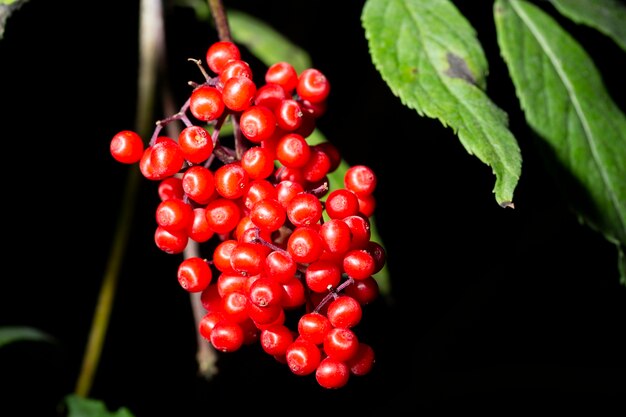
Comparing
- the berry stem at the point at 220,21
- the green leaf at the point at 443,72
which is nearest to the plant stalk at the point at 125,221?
the berry stem at the point at 220,21

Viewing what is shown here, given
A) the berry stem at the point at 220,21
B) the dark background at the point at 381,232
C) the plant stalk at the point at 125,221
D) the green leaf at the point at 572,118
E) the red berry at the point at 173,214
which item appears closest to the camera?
the red berry at the point at 173,214

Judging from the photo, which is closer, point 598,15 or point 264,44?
point 598,15

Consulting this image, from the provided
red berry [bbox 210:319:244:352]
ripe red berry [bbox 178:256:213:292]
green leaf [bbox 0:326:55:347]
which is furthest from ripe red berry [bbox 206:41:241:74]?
green leaf [bbox 0:326:55:347]

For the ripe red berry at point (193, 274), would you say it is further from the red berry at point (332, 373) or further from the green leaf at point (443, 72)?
the green leaf at point (443, 72)

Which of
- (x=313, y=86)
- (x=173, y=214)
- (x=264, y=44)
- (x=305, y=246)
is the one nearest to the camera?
A: (x=305, y=246)

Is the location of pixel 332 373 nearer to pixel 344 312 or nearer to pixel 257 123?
pixel 344 312

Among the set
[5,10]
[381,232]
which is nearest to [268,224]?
[5,10]

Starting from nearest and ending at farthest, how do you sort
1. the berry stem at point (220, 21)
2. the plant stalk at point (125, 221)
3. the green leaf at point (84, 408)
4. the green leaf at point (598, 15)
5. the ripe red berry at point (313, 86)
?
the ripe red berry at point (313, 86)
the berry stem at point (220, 21)
the green leaf at point (598, 15)
the green leaf at point (84, 408)
the plant stalk at point (125, 221)
